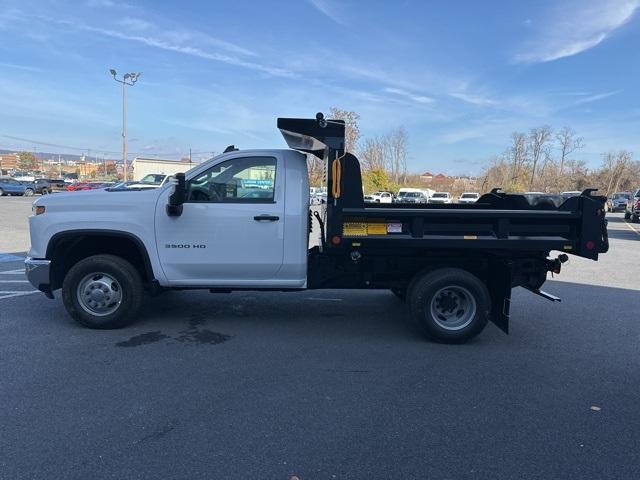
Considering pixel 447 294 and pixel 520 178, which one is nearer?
pixel 447 294

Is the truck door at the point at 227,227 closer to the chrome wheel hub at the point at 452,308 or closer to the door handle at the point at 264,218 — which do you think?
the door handle at the point at 264,218

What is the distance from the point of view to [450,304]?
19.1ft

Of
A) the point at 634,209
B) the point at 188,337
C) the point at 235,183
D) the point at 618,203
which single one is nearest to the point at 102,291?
the point at 188,337

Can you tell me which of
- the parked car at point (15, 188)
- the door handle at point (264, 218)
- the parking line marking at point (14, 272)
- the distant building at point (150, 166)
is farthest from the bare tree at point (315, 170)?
the distant building at point (150, 166)

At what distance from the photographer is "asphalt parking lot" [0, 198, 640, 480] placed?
3.31m

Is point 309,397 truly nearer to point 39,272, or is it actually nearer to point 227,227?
point 227,227

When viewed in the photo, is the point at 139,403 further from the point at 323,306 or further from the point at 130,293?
the point at 323,306

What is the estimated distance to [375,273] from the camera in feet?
20.0

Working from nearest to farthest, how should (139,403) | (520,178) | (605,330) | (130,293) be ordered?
(139,403)
(130,293)
(605,330)
(520,178)

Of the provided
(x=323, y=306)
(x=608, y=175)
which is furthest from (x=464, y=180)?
(x=323, y=306)

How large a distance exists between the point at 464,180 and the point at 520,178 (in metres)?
23.8

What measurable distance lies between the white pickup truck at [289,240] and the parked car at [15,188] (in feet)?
146

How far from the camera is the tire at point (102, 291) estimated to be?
231 inches

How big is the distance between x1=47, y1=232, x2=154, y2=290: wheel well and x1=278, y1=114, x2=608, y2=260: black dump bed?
2158mm
